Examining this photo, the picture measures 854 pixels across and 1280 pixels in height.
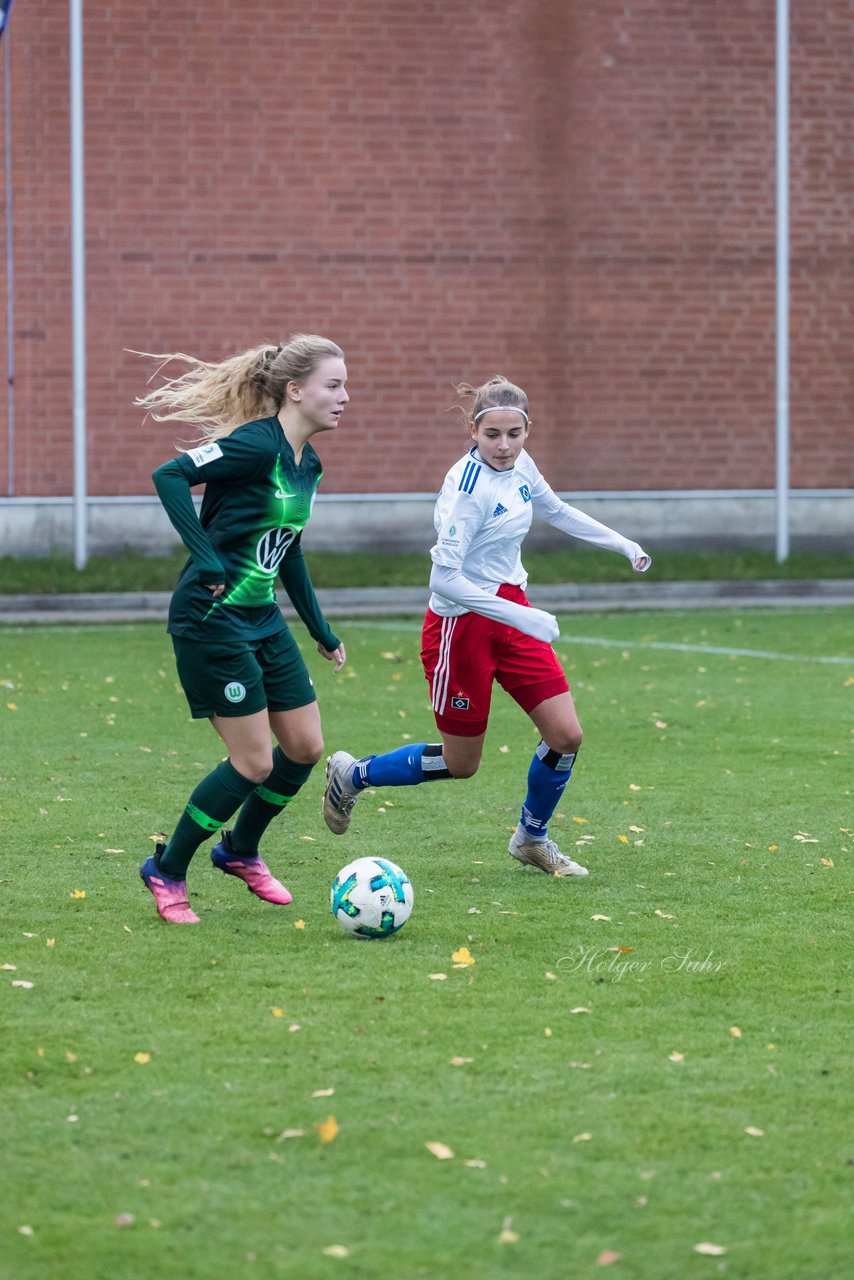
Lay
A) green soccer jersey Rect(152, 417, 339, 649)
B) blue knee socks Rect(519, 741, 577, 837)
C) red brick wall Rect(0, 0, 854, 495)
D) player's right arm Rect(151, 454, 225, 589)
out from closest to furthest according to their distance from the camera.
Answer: player's right arm Rect(151, 454, 225, 589) < green soccer jersey Rect(152, 417, 339, 649) < blue knee socks Rect(519, 741, 577, 837) < red brick wall Rect(0, 0, 854, 495)

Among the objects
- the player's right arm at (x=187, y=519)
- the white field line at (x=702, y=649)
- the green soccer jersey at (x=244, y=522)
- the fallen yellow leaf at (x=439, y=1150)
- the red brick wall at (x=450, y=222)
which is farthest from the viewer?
the red brick wall at (x=450, y=222)

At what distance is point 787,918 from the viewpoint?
247 inches

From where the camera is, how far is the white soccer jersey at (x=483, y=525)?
668 cm

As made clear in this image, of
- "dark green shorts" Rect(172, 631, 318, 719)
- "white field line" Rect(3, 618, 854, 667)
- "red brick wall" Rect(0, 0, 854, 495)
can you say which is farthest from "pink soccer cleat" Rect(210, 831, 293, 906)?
"red brick wall" Rect(0, 0, 854, 495)

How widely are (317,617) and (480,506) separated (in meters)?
0.75

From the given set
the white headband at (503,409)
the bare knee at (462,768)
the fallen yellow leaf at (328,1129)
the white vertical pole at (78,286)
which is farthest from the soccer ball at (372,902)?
the white vertical pole at (78,286)

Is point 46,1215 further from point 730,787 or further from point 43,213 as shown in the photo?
point 43,213

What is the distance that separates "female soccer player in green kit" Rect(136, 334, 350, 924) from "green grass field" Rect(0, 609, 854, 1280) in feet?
1.38

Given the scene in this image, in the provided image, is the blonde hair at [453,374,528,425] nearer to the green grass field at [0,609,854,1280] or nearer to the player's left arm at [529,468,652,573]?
the player's left arm at [529,468,652,573]

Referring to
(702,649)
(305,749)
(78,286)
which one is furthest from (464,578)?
(78,286)

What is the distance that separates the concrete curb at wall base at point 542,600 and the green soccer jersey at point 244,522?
450 inches

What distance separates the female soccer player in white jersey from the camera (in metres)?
6.70

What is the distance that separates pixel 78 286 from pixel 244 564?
14658 mm

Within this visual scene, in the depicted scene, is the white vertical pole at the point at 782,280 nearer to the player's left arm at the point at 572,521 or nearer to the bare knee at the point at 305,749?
the player's left arm at the point at 572,521
